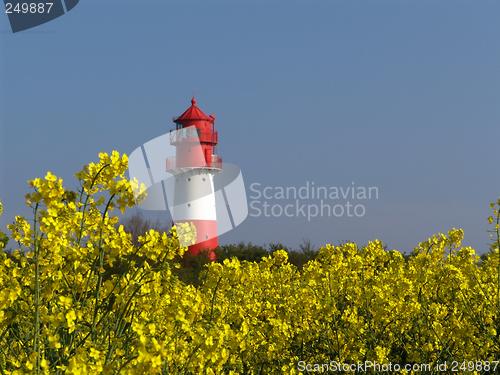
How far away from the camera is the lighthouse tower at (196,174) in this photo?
74.9 feet

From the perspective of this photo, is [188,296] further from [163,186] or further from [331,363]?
[163,186]

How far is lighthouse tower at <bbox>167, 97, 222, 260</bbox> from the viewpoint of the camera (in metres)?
22.8

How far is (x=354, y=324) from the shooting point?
445 cm

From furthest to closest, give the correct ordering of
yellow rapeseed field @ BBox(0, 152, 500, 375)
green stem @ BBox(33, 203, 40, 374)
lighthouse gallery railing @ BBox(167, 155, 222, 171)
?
1. lighthouse gallery railing @ BBox(167, 155, 222, 171)
2. yellow rapeseed field @ BBox(0, 152, 500, 375)
3. green stem @ BBox(33, 203, 40, 374)

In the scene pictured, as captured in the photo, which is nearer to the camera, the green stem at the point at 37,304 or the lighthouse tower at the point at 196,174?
the green stem at the point at 37,304

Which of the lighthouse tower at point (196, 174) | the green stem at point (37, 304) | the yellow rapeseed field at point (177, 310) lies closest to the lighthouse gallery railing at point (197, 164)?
the lighthouse tower at point (196, 174)

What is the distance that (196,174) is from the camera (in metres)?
23.0

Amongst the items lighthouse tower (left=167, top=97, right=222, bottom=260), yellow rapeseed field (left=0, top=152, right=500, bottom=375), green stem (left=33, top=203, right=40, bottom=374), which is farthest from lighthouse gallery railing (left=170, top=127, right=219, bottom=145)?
green stem (left=33, top=203, right=40, bottom=374)

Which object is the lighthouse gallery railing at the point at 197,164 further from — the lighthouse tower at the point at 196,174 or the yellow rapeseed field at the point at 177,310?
the yellow rapeseed field at the point at 177,310

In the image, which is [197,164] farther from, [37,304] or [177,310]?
[37,304]

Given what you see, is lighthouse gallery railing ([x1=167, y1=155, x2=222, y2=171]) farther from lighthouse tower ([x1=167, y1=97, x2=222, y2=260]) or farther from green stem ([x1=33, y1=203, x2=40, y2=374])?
green stem ([x1=33, y1=203, x2=40, y2=374])

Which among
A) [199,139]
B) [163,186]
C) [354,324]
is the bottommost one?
[354,324]

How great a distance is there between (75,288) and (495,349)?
11.3ft

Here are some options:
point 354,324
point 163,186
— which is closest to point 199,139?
point 163,186
